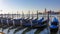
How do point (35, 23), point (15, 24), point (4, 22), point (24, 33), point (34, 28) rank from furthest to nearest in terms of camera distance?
point (4, 22)
point (15, 24)
point (35, 23)
point (34, 28)
point (24, 33)

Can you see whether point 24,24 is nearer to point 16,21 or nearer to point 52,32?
point 16,21

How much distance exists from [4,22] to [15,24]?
100cm

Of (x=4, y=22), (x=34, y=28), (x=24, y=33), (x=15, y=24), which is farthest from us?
(x=4, y=22)

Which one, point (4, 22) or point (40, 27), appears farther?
point (4, 22)

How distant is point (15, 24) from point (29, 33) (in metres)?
1.90

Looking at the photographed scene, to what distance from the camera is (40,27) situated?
19.1 feet

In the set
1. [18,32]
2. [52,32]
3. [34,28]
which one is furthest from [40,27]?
[18,32]

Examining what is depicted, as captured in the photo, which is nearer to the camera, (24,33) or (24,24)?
(24,33)

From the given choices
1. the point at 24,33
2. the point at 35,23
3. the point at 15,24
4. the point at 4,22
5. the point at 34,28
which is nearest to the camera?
the point at 24,33

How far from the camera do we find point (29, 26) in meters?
6.00

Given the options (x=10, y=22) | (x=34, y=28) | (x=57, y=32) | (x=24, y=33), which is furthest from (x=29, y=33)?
Result: (x=10, y=22)

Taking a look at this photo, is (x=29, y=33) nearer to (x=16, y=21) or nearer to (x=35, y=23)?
(x=35, y=23)

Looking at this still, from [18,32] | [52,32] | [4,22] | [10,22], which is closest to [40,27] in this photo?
[52,32]

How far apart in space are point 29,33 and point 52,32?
3.17ft
